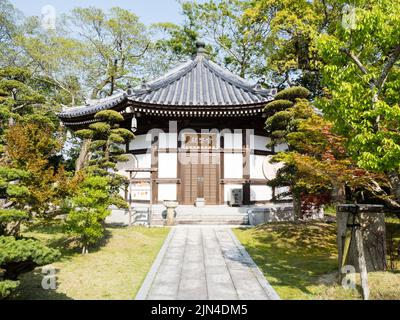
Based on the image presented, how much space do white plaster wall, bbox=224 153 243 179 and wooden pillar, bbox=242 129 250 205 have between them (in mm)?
210

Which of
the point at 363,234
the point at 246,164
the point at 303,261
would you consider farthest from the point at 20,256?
the point at 246,164

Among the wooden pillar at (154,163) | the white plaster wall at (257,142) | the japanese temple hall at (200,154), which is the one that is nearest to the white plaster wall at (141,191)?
the japanese temple hall at (200,154)

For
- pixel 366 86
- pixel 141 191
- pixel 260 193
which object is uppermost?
pixel 366 86

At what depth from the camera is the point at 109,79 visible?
2950 cm

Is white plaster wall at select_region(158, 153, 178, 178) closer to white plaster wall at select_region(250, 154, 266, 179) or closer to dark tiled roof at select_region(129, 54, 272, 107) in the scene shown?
dark tiled roof at select_region(129, 54, 272, 107)

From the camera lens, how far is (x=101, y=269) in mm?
7246

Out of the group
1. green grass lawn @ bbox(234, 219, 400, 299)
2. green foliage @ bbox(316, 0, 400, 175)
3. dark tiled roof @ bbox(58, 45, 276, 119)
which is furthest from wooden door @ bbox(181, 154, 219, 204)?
green foliage @ bbox(316, 0, 400, 175)

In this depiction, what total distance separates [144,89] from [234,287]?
12154 millimetres

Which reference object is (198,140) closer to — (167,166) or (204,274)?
(167,166)

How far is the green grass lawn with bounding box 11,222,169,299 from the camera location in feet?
18.8

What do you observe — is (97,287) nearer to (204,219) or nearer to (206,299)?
(206,299)

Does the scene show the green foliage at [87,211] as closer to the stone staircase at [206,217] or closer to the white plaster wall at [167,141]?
the stone staircase at [206,217]

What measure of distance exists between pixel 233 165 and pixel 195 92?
459 cm
